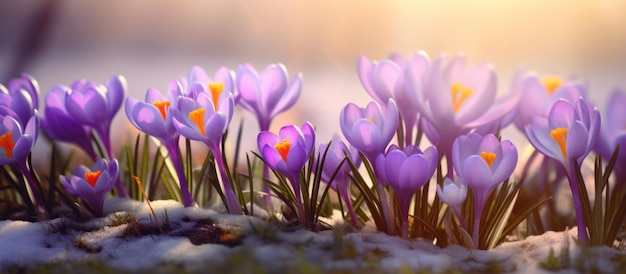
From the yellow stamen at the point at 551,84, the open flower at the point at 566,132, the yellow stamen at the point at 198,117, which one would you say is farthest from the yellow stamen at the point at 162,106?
the yellow stamen at the point at 551,84

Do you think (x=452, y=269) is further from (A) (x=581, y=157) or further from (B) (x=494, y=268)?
(A) (x=581, y=157)

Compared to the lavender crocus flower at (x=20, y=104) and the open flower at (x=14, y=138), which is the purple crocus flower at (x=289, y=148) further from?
the lavender crocus flower at (x=20, y=104)

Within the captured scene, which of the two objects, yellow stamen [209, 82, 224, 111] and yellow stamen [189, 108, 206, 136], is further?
yellow stamen [209, 82, 224, 111]

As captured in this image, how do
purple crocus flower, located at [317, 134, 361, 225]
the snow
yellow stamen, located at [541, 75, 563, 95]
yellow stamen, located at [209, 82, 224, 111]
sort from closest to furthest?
1. the snow
2. purple crocus flower, located at [317, 134, 361, 225]
3. yellow stamen, located at [209, 82, 224, 111]
4. yellow stamen, located at [541, 75, 563, 95]

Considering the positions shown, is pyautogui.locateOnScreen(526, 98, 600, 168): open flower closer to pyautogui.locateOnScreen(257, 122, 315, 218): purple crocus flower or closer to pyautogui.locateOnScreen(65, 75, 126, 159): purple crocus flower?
pyautogui.locateOnScreen(257, 122, 315, 218): purple crocus flower

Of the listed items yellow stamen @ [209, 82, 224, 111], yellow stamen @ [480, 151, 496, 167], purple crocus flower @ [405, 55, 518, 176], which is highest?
purple crocus flower @ [405, 55, 518, 176]

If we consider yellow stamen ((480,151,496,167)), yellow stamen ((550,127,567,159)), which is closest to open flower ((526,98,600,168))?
yellow stamen ((550,127,567,159))

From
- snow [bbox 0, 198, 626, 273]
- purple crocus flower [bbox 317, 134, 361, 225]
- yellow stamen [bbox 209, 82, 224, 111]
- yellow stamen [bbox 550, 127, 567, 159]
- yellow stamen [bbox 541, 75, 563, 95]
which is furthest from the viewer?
yellow stamen [bbox 541, 75, 563, 95]
